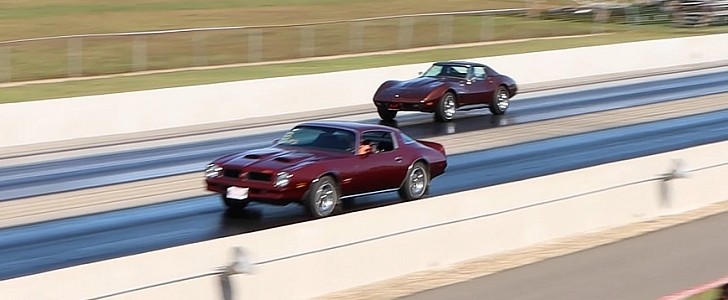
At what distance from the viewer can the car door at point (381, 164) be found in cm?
1609

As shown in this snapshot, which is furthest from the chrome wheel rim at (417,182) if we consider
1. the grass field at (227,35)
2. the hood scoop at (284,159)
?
the grass field at (227,35)

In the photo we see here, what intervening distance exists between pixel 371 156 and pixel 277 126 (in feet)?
32.6

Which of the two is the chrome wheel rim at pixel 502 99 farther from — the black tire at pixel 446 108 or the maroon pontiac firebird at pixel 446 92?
the black tire at pixel 446 108

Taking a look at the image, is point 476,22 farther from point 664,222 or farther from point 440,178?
point 664,222

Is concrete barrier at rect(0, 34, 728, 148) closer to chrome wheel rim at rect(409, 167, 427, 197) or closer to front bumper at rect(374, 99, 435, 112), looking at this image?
front bumper at rect(374, 99, 435, 112)

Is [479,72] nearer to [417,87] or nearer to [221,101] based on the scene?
[417,87]

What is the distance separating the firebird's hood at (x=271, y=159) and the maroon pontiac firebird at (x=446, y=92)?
33.1 feet

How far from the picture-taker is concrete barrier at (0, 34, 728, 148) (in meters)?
23.7

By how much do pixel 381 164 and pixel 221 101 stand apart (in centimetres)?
1120

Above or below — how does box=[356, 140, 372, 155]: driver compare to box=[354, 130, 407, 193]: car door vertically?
above

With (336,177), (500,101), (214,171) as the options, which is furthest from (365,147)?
(500,101)

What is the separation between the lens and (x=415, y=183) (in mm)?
17125

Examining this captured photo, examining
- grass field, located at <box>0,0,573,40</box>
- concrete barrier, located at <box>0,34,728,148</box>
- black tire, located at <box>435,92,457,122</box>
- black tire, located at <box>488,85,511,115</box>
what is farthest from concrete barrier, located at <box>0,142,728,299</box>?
grass field, located at <box>0,0,573,40</box>

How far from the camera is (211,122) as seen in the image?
26.6m
